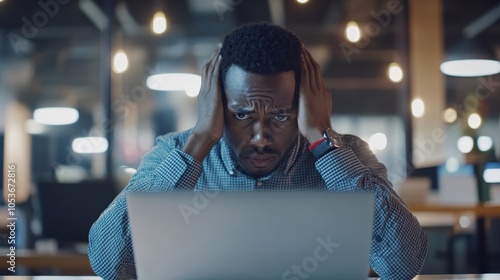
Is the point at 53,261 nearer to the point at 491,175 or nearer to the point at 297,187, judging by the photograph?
the point at 297,187

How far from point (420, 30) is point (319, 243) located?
620 cm

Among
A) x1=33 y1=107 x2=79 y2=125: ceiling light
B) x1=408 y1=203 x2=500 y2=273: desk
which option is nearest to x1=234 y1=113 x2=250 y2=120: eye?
x1=408 y1=203 x2=500 y2=273: desk

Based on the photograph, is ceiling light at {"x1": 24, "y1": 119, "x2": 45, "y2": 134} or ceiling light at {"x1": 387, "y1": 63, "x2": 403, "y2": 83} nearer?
ceiling light at {"x1": 387, "y1": 63, "x2": 403, "y2": 83}

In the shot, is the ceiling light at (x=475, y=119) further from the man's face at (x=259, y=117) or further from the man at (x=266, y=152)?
the man's face at (x=259, y=117)

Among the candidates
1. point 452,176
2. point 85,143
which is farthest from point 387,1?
point 85,143

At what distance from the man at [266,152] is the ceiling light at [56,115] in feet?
16.5

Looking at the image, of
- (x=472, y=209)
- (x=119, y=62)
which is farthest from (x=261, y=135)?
(x=119, y=62)

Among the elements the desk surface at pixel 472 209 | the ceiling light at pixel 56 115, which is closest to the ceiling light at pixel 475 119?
the desk surface at pixel 472 209

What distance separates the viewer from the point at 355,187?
5.30 ft

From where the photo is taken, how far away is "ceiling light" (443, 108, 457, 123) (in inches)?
267

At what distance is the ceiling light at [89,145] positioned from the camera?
5.90 metres

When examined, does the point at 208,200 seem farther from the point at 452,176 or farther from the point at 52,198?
the point at 452,176

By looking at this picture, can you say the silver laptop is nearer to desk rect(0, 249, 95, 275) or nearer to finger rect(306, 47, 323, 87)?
finger rect(306, 47, 323, 87)

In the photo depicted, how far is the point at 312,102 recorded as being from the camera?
1.72m
